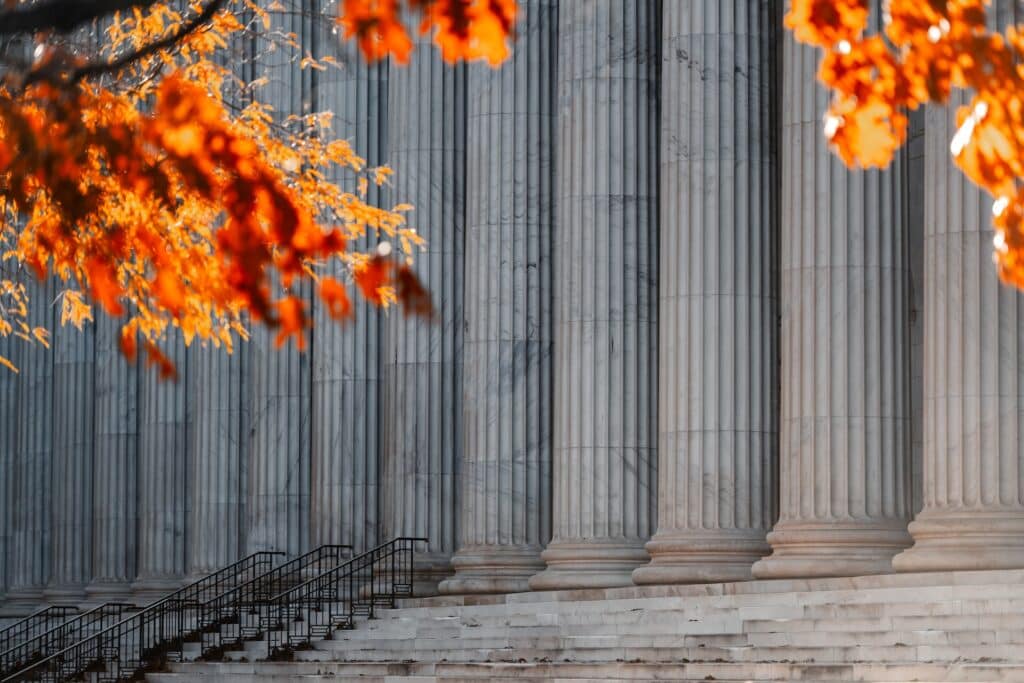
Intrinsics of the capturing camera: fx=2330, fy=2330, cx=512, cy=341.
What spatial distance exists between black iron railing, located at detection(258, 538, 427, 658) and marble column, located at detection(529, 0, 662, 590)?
17.4 ft

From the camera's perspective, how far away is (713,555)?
43844mm

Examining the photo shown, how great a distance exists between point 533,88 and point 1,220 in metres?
30.2

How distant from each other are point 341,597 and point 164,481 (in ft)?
46.5

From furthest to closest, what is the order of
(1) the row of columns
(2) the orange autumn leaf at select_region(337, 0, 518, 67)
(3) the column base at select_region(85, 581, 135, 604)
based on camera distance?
(3) the column base at select_region(85, 581, 135, 604), (1) the row of columns, (2) the orange autumn leaf at select_region(337, 0, 518, 67)

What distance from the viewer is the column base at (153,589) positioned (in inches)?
2596

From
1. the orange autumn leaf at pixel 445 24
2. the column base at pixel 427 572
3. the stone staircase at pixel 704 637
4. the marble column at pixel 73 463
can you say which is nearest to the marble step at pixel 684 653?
the stone staircase at pixel 704 637

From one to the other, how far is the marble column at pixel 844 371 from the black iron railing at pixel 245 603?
16.6 m

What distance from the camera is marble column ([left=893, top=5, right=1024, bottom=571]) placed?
118 feet

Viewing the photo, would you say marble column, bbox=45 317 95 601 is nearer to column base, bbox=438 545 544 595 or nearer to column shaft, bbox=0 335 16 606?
column shaft, bbox=0 335 16 606

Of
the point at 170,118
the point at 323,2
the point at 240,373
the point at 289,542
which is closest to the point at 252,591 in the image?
the point at 289,542

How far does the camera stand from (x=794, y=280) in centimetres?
4141

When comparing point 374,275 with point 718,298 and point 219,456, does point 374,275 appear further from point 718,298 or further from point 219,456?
point 219,456

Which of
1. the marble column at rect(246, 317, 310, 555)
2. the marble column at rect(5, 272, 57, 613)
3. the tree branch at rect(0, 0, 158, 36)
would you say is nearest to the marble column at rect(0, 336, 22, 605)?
the marble column at rect(5, 272, 57, 613)

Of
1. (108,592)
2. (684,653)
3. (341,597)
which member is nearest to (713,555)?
(684,653)
